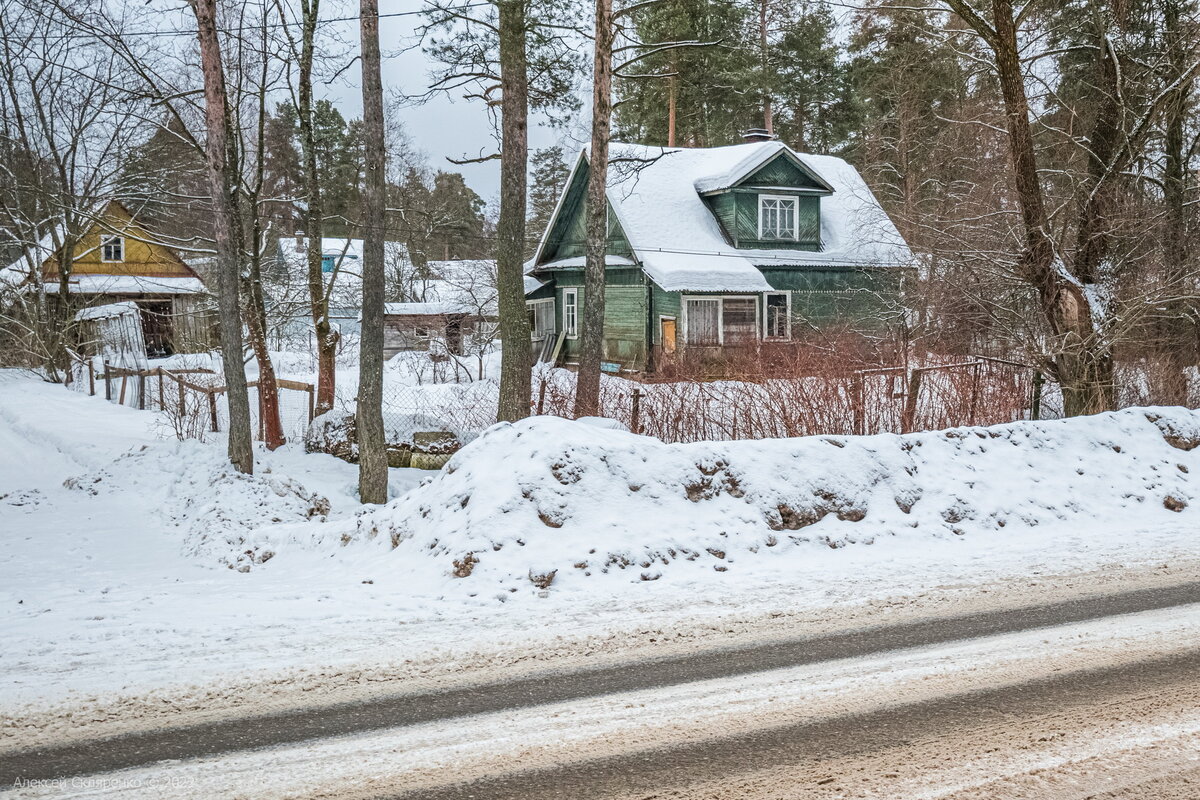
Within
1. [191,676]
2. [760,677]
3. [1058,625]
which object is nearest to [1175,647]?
[1058,625]

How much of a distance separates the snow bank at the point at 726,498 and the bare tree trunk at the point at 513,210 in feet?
12.8

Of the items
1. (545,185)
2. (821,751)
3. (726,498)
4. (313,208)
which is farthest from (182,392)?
(545,185)

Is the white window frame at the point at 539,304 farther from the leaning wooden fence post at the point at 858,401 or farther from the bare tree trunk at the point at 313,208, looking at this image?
the leaning wooden fence post at the point at 858,401

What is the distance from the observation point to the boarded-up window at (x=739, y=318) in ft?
84.0

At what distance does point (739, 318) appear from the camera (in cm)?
2608

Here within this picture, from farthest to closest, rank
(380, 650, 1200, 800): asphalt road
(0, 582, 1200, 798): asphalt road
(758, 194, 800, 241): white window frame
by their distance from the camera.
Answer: (758, 194, 800, 241): white window frame, (0, 582, 1200, 798): asphalt road, (380, 650, 1200, 800): asphalt road

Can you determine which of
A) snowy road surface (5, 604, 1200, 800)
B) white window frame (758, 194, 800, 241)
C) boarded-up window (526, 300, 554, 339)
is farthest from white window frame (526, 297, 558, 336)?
snowy road surface (5, 604, 1200, 800)

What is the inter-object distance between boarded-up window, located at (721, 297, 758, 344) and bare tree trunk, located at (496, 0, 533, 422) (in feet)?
46.7

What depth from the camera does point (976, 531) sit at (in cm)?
761

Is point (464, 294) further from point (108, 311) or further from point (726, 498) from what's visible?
point (726, 498)

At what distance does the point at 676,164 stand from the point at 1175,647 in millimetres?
25695

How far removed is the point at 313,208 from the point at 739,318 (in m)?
14.7

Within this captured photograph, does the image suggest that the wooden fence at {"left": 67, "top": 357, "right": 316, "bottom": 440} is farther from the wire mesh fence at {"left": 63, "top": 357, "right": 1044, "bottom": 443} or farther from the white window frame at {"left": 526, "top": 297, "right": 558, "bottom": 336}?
the white window frame at {"left": 526, "top": 297, "right": 558, "bottom": 336}

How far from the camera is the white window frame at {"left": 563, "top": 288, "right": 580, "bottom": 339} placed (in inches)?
1121
